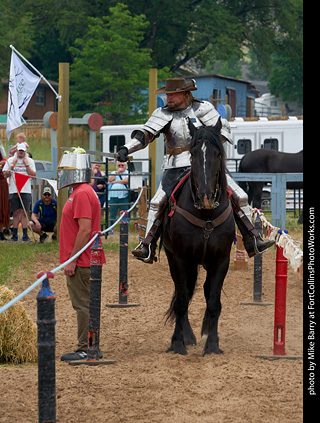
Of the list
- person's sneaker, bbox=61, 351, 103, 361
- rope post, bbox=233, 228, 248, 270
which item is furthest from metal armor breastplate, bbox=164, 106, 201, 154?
Result: rope post, bbox=233, 228, 248, 270

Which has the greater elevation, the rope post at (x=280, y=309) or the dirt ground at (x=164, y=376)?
the rope post at (x=280, y=309)

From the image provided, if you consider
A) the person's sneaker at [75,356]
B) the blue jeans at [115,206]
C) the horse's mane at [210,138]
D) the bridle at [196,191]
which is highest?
the horse's mane at [210,138]

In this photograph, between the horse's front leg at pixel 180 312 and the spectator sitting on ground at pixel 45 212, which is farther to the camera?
the spectator sitting on ground at pixel 45 212

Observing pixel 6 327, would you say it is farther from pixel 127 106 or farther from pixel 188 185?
pixel 127 106

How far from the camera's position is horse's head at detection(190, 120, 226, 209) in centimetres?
711

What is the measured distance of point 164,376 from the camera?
6.46 metres

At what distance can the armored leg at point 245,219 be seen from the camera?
26.3 ft

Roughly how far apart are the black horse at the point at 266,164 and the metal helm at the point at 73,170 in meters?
13.3

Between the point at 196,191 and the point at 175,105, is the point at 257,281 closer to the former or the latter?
the point at 175,105

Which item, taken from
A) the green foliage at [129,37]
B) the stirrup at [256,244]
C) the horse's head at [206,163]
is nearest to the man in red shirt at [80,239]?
the horse's head at [206,163]

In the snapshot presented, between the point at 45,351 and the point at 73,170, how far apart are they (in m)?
2.80

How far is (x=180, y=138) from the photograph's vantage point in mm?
8180

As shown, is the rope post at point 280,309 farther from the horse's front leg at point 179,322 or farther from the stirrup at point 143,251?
the stirrup at point 143,251

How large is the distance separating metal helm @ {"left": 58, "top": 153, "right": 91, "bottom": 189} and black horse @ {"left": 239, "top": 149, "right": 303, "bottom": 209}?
1329 cm
